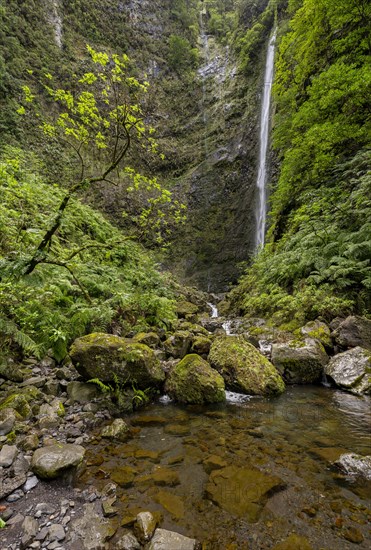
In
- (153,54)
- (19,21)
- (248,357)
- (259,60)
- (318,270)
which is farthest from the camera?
(153,54)

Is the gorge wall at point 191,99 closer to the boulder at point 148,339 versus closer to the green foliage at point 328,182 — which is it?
the green foliage at point 328,182

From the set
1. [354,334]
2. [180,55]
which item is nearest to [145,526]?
[354,334]

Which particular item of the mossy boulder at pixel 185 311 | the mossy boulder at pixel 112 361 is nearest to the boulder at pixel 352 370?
the mossy boulder at pixel 112 361

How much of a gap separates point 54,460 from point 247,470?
6.16ft

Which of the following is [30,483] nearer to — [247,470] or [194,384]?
[247,470]

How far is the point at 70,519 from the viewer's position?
221 centimetres

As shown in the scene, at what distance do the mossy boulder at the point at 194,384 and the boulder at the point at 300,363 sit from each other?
55.7 inches

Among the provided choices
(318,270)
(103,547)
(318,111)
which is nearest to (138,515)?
(103,547)

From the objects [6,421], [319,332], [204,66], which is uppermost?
[204,66]

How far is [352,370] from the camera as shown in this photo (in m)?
5.04

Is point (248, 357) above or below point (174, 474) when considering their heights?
above

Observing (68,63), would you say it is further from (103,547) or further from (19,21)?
(103,547)

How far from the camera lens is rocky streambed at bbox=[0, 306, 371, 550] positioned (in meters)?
2.18

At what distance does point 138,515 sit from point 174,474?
672 millimetres
